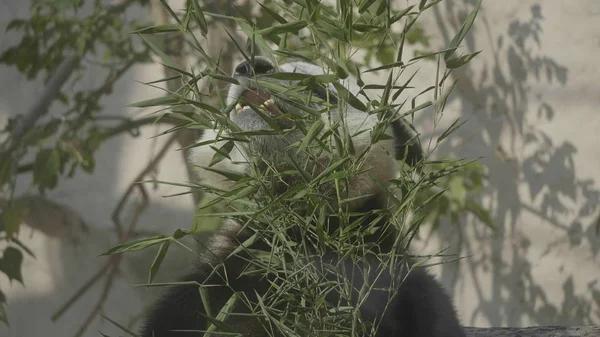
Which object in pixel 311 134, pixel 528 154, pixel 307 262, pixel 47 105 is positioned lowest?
pixel 307 262

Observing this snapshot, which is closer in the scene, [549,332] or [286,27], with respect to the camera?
[286,27]

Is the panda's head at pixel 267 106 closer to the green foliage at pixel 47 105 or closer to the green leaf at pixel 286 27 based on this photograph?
the green leaf at pixel 286 27

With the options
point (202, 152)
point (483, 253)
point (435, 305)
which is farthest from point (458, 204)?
point (435, 305)

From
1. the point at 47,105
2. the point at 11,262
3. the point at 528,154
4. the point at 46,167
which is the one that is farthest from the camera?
the point at 528,154

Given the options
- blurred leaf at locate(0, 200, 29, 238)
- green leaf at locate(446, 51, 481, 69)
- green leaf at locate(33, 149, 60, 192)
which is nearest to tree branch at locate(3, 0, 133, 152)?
green leaf at locate(33, 149, 60, 192)

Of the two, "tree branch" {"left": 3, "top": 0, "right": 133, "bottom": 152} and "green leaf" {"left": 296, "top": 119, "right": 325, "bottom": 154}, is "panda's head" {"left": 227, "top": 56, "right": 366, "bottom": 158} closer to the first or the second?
"green leaf" {"left": 296, "top": 119, "right": 325, "bottom": 154}

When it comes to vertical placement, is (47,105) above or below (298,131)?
above

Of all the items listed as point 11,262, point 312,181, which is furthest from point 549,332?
point 11,262

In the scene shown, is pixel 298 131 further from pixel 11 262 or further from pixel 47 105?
pixel 47 105

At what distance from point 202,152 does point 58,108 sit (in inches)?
105

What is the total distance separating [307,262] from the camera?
119 cm

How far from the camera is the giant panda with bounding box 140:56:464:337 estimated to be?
3.91 feet

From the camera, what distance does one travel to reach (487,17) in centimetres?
355

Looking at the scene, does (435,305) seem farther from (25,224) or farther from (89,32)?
(25,224)
